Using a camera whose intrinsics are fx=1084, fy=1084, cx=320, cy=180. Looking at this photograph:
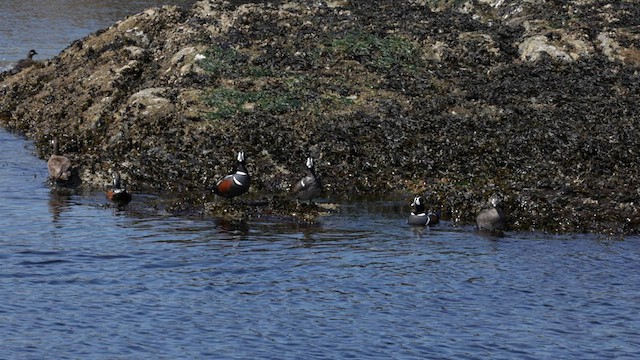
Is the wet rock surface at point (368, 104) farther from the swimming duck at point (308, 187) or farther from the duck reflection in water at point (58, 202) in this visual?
the duck reflection in water at point (58, 202)

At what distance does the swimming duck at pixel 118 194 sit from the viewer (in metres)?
26.4

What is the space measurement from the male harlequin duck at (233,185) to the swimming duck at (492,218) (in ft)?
18.4

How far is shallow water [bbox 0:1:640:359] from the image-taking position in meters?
17.1

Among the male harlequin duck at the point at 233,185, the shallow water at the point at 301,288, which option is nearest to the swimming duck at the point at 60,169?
the shallow water at the point at 301,288

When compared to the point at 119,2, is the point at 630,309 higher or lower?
lower

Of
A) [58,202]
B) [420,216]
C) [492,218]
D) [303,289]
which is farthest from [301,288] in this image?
[58,202]

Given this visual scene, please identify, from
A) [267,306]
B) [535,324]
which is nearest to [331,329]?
[267,306]

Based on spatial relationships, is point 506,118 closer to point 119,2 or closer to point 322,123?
point 322,123

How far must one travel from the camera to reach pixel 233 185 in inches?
1024

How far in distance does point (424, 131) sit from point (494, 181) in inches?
132

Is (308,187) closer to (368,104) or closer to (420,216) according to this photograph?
(420,216)

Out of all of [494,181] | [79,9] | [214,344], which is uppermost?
[79,9]

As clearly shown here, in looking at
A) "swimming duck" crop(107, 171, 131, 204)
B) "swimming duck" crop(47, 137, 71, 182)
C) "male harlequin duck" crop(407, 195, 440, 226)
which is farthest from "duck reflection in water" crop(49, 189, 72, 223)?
"male harlequin duck" crop(407, 195, 440, 226)

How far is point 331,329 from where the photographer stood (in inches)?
703
